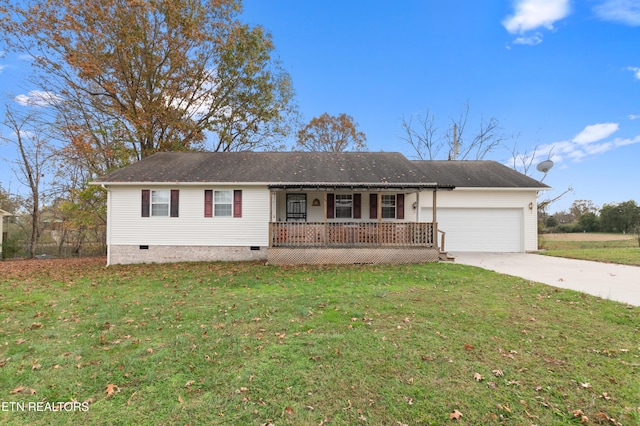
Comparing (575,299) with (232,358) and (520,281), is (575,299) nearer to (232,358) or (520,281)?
(520,281)

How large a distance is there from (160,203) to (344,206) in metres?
7.74

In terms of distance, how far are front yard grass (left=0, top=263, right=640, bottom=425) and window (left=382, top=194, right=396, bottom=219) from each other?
664 cm

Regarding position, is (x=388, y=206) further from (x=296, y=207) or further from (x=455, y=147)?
(x=455, y=147)

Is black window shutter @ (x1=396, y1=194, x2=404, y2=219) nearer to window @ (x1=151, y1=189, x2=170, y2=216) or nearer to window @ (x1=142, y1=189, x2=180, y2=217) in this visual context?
window @ (x1=142, y1=189, x2=180, y2=217)

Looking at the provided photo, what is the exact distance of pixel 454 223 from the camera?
14.1 m

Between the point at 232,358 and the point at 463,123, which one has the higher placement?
the point at 463,123

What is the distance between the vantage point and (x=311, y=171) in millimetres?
12836

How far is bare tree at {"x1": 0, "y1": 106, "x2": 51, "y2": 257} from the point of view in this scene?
17906 millimetres

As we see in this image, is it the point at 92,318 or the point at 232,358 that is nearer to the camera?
the point at 232,358

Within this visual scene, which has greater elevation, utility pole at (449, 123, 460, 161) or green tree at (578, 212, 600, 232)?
utility pole at (449, 123, 460, 161)

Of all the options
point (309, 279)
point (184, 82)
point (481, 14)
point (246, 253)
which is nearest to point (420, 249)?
point (309, 279)

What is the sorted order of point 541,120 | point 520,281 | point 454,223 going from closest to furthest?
point 520,281, point 454,223, point 541,120

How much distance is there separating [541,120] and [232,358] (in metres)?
24.9

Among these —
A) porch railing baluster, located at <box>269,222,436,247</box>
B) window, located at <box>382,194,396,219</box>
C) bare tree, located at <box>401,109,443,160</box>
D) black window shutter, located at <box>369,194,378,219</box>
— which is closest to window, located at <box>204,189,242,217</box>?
porch railing baluster, located at <box>269,222,436,247</box>
